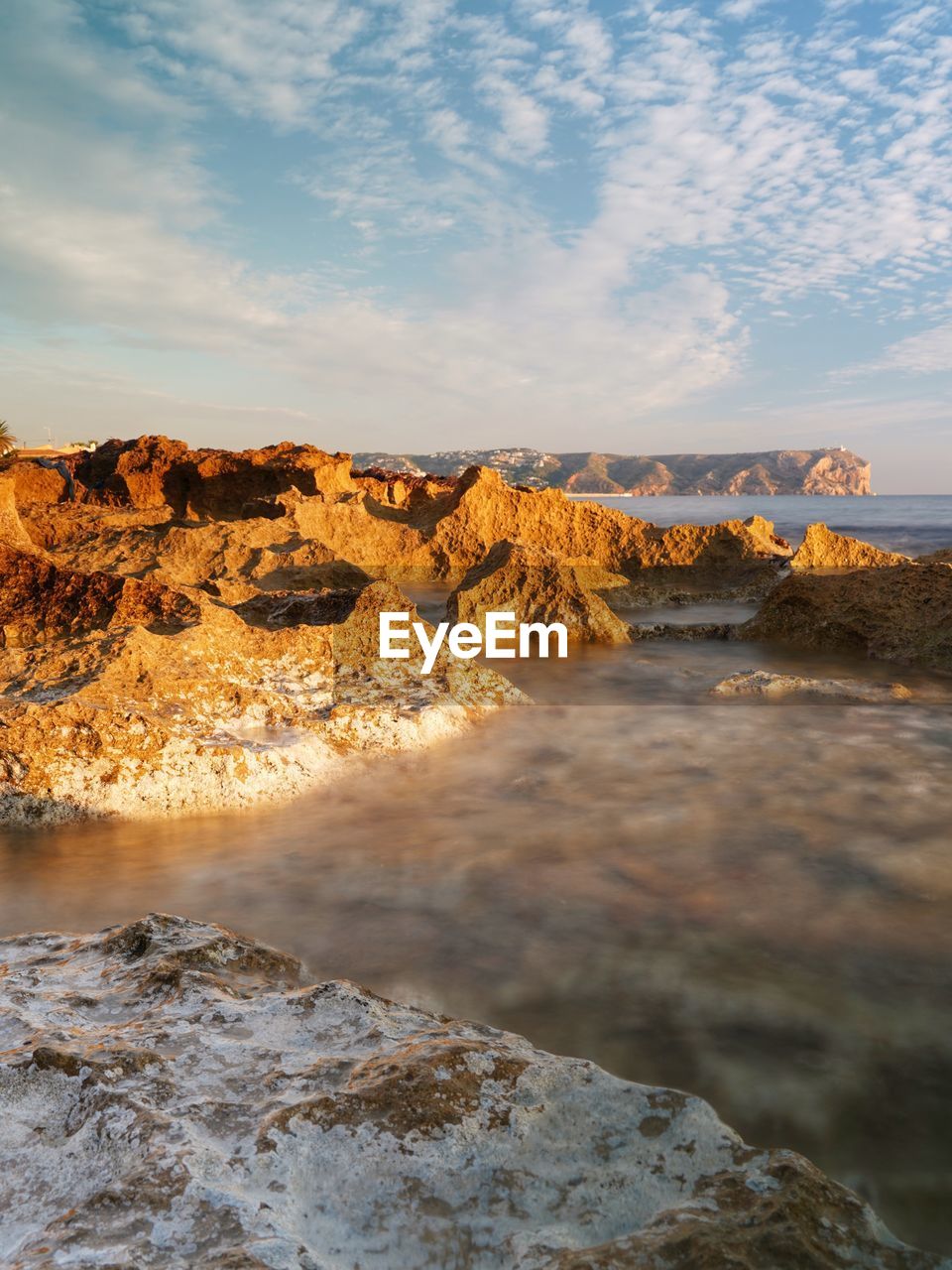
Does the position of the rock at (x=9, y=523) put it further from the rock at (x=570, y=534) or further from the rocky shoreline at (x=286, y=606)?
the rock at (x=570, y=534)

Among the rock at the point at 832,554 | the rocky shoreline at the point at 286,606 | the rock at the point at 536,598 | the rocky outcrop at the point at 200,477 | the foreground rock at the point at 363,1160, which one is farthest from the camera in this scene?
the rocky outcrop at the point at 200,477

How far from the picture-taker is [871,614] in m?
8.13

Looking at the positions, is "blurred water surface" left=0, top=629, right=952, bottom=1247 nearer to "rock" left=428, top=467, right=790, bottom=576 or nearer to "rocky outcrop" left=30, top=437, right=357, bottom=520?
"rock" left=428, top=467, right=790, bottom=576

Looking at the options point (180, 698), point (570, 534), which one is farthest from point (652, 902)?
point (570, 534)

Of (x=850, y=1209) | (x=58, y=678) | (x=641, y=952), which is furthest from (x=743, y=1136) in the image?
(x=58, y=678)

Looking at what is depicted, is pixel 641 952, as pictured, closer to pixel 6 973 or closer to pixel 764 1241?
pixel 764 1241

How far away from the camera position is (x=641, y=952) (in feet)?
9.16

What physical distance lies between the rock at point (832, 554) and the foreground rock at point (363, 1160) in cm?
1312

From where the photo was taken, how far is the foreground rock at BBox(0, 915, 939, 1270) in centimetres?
123

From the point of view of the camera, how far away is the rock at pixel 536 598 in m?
8.62

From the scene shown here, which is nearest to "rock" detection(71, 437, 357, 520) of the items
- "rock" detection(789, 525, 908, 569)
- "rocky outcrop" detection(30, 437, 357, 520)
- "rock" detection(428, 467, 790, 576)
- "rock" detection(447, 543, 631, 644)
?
"rocky outcrop" detection(30, 437, 357, 520)

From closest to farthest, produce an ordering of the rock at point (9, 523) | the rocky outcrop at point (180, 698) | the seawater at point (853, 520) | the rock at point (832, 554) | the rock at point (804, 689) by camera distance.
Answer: the rocky outcrop at point (180, 698)
the rock at point (9, 523)
the rock at point (804, 689)
the rock at point (832, 554)
the seawater at point (853, 520)

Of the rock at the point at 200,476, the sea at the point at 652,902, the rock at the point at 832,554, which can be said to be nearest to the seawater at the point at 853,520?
the rock at the point at 832,554

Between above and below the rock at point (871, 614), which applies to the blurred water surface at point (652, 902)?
below
